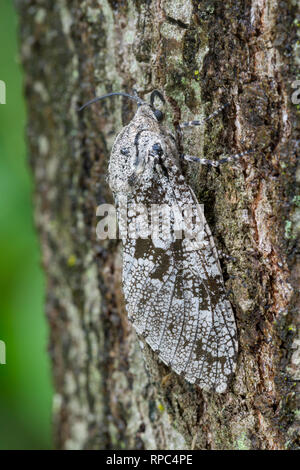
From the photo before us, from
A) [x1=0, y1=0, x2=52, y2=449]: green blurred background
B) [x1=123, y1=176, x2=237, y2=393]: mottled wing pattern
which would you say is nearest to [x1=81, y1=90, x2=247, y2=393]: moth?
[x1=123, y1=176, x2=237, y2=393]: mottled wing pattern

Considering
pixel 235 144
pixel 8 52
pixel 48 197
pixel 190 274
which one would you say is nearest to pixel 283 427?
pixel 190 274

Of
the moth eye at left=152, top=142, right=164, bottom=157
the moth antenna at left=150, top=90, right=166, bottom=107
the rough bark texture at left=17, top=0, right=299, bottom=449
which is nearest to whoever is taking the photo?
the rough bark texture at left=17, top=0, right=299, bottom=449

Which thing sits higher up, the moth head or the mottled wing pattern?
the moth head

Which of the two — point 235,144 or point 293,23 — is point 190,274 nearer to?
point 235,144

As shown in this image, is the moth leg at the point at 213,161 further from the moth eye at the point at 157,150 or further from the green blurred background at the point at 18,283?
the green blurred background at the point at 18,283

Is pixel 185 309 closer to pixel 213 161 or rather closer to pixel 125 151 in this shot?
pixel 213 161

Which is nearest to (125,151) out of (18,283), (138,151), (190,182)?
(138,151)

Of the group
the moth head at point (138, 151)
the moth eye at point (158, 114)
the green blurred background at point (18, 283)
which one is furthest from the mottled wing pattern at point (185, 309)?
the green blurred background at point (18, 283)

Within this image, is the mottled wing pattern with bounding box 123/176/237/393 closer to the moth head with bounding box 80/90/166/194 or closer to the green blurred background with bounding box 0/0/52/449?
the moth head with bounding box 80/90/166/194
